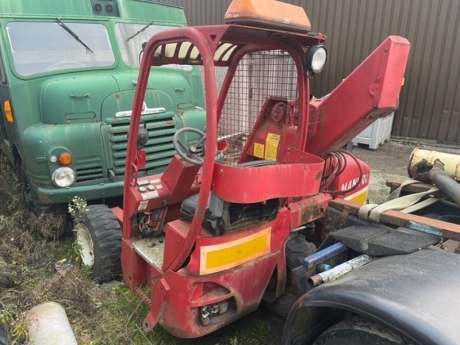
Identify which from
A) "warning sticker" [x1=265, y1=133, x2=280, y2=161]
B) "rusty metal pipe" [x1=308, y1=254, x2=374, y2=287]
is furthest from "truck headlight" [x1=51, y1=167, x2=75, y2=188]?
"rusty metal pipe" [x1=308, y1=254, x2=374, y2=287]

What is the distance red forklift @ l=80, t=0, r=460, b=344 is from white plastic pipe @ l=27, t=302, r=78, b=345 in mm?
493

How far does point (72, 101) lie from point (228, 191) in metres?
2.38

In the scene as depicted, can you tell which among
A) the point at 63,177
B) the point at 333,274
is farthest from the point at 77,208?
the point at 333,274

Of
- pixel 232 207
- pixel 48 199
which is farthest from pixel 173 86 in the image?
pixel 232 207

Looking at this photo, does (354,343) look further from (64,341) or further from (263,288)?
(64,341)

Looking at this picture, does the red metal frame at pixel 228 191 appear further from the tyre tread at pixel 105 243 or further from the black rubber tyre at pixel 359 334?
the black rubber tyre at pixel 359 334

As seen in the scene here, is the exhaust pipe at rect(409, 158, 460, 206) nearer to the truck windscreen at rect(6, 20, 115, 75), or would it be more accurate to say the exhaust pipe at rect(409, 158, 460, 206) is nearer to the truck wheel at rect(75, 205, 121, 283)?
the truck wheel at rect(75, 205, 121, 283)

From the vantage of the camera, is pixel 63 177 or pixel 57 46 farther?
pixel 57 46

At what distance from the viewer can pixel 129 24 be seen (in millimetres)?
4301

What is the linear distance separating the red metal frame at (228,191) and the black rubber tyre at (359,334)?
671 mm

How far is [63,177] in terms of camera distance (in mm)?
3568

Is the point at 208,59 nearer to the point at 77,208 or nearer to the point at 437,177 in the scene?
the point at 437,177

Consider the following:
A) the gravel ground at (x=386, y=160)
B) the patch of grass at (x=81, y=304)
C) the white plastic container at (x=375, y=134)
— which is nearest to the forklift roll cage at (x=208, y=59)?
the patch of grass at (x=81, y=304)

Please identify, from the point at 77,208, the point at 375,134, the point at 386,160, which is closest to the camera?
the point at 77,208
